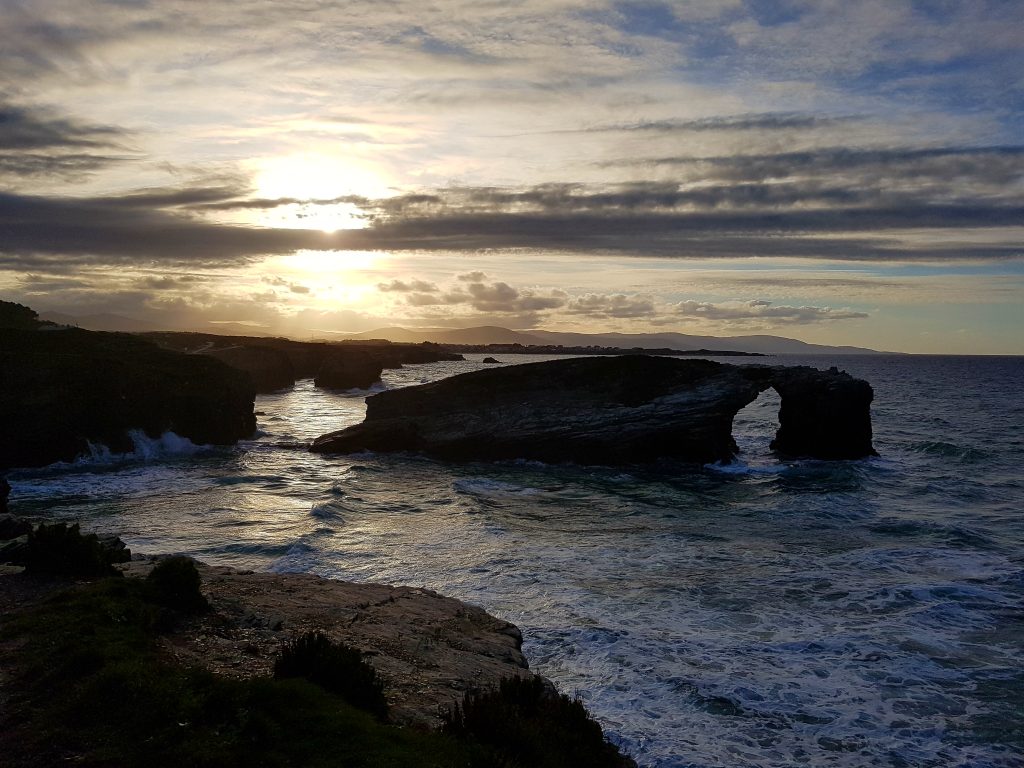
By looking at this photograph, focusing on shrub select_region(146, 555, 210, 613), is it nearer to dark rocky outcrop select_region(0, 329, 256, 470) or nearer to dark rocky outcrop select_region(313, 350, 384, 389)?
dark rocky outcrop select_region(0, 329, 256, 470)

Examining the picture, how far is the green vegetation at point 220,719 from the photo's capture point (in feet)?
24.5

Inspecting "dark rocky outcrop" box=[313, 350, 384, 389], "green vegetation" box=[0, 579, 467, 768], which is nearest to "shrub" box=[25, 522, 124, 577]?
"green vegetation" box=[0, 579, 467, 768]

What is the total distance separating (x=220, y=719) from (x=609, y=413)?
3273cm

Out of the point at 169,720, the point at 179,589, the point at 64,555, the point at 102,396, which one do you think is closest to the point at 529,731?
the point at 169,720

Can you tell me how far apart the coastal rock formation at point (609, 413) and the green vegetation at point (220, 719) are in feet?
96.9

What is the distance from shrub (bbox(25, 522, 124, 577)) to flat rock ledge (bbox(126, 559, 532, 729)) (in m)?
0.74

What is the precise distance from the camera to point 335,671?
9.16 m

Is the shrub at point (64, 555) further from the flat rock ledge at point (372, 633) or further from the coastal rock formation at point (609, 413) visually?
the coastal rock formation at point (609, 413)

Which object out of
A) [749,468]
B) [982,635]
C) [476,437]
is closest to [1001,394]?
[749,468]

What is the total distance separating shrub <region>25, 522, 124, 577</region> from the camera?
1366 centimetres

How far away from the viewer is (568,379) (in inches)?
1658

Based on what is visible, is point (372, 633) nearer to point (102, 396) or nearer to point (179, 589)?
point (179, 589)

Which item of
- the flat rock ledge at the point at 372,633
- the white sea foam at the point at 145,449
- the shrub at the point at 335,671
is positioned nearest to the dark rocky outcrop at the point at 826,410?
the flat rock ledge at the point at 372,633

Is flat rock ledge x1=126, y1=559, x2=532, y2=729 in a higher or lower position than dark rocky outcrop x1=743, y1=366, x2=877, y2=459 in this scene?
lower
